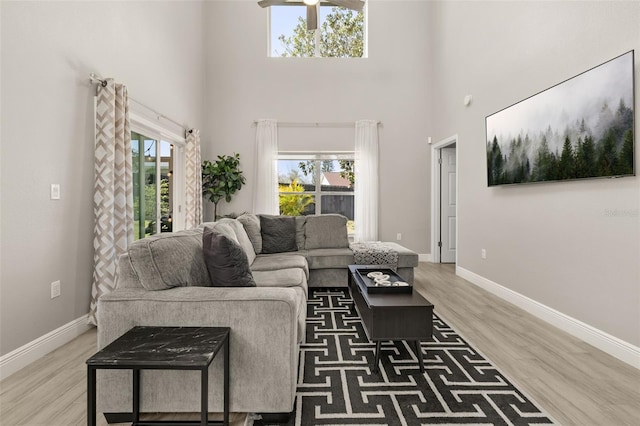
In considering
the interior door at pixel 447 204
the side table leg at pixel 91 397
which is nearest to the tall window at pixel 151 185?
the side table leg at pixel 91 397

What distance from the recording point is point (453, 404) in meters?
1.84

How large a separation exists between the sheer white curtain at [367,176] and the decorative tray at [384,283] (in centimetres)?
290

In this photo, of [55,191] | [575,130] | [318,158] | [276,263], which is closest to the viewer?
[55,191]

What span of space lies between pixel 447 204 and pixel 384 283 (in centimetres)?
390

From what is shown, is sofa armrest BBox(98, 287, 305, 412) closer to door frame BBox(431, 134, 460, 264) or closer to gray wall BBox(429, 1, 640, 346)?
gray wall BBox(429, 1, 640, 346)

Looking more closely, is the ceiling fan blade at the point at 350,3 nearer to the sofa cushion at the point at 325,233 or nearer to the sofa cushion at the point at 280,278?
the sofa cushion at the point at 325,233

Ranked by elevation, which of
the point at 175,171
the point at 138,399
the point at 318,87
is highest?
the point at 318,87

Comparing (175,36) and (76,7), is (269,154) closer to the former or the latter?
(175,36)

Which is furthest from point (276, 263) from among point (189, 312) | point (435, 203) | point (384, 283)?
point (435, 203)

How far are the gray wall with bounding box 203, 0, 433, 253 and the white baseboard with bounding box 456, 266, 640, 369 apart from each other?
2.96 metres

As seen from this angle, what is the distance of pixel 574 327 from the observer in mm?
2832

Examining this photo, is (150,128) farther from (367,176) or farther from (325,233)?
(367,176)

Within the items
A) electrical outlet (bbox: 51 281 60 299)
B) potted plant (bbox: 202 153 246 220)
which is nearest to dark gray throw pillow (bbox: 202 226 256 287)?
electrical outlet (bbox: 51 281 60 299)

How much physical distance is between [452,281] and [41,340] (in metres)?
4.34
